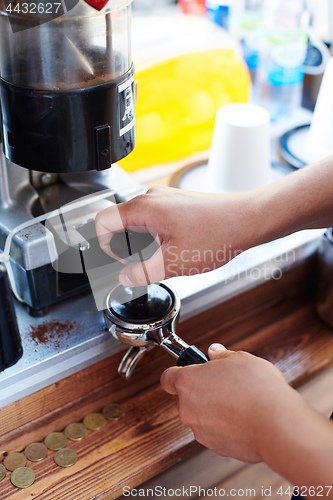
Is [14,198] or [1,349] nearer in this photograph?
[1,349]

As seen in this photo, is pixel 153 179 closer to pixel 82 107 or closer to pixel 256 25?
pixel 82 107

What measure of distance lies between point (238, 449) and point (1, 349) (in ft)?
1.05

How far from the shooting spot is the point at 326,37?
5.02ft

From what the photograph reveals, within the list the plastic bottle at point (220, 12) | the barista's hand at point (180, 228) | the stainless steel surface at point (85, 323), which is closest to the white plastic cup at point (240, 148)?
the stainless steel surface at point (85, 323)

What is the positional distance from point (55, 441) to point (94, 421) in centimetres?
7

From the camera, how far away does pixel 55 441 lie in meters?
0.79

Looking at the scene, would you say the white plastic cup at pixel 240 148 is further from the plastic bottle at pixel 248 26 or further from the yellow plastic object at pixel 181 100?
the plastic bottle at pixel 248 26

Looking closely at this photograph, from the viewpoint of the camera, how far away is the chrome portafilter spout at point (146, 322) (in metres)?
0.72

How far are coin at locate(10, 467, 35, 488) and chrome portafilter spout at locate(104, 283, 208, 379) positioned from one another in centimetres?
19

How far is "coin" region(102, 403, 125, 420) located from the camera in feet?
2.77

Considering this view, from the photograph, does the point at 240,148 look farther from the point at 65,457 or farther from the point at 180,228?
the point at 65,457

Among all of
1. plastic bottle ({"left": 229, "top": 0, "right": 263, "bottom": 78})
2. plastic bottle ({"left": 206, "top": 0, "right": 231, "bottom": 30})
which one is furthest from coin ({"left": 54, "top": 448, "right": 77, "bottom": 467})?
plastic bottle ({"left": 206, "top": 0, "right": 231, "bottom": 30})

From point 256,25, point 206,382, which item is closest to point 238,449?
point 206,382

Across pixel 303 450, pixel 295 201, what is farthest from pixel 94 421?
pixel 295 201
